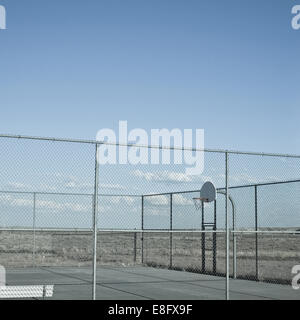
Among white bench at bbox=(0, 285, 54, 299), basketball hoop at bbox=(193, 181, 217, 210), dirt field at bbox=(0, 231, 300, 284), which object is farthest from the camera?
dirt field at bbox=(0, 231, 300, 284)

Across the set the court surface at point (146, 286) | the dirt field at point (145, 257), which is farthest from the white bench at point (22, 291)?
the dirt field at point (145, 257)

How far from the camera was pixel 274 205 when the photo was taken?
1491 centimetres

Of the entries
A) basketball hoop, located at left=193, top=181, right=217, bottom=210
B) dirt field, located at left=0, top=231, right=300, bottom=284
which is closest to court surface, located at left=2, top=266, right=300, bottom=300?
dirt field, located at left=0, top=231, right=300, bottom=284

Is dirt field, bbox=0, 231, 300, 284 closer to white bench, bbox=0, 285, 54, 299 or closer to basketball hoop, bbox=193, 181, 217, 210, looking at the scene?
basketball hoop, bbox=193, 181, 217, 210

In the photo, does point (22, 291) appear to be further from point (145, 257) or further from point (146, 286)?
point (145, 257)

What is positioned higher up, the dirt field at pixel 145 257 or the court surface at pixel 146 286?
the court surface at pixel 146 286

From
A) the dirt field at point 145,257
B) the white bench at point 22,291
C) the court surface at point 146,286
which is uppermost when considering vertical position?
the white bench at point 22,291

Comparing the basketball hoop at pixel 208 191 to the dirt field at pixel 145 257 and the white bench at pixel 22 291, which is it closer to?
the dirt field at pixel 145 257

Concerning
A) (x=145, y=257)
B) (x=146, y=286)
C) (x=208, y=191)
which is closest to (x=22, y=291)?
(x=146, y=286)

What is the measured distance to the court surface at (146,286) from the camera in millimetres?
11430

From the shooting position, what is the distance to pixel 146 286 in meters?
13.2

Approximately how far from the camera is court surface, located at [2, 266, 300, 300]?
11430 mm
